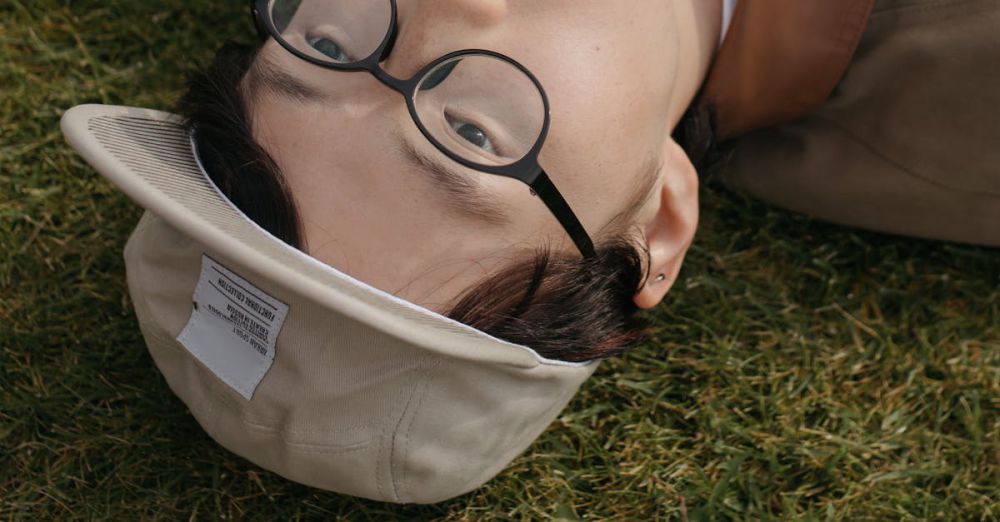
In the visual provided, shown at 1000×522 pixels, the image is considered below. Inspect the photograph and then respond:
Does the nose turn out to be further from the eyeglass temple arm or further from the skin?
the eyeglass temple arm

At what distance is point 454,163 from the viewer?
176 centimetres

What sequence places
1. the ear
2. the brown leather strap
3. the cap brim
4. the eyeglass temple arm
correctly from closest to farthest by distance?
the cap brim, the eyeglass temple arm, the ear, the brown leather strap

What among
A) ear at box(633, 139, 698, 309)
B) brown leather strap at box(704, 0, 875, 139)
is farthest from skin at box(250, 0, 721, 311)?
brown leather strap at box(704, 0, 875, 139)

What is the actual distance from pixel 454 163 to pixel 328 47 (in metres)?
0.37

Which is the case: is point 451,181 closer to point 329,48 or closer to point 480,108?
point 480,108

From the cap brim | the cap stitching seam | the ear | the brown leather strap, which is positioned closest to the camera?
the cap brim

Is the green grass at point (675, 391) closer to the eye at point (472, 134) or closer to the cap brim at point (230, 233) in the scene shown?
the cap brim at point (230, 233)

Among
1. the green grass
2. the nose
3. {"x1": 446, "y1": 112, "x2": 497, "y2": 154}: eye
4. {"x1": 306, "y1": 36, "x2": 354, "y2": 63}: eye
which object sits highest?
the nose

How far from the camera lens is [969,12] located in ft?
7.25

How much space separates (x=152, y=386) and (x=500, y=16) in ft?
4.30

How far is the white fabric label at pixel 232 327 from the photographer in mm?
1716

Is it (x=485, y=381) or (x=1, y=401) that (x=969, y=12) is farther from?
(x=1, y=401)

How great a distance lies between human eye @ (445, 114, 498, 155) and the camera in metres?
1.80

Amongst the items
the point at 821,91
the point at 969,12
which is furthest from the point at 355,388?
the point at 969,12
